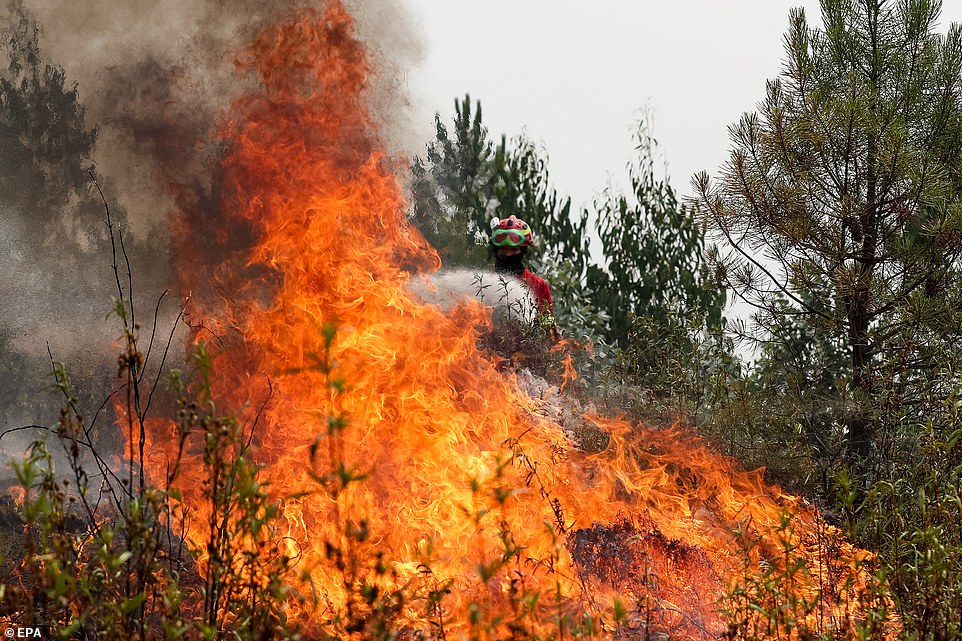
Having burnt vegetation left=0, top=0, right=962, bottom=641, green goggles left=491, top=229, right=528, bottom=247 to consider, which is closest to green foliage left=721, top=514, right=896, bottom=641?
burnt vegetation left=0, top=0, right=962, bottom=641

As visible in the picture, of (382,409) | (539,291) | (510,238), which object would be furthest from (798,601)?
(510,238)

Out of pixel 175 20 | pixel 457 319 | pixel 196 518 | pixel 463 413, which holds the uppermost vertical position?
pixel 175 20

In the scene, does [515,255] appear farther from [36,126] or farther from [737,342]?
[36,126]

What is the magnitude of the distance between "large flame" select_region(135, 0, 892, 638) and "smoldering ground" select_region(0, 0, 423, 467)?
0.26 m

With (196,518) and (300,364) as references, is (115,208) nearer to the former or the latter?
(300,364)

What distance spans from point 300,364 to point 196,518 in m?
1.15

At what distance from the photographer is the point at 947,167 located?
24.8 feet

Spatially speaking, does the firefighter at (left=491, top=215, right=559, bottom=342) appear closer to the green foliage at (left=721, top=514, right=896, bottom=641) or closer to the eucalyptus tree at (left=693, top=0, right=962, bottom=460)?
the eucalyptus tree at (left=693, top=0, right=962, bottom=460)

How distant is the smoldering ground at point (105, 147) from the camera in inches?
252

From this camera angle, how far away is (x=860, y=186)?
25.1 ft

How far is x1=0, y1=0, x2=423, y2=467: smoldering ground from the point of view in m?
6.40

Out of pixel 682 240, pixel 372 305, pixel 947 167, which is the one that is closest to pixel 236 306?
pixel 372 305

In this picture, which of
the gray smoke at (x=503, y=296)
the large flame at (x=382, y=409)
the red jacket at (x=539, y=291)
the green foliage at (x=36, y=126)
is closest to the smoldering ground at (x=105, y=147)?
the green foliage at (x=36, y=126)

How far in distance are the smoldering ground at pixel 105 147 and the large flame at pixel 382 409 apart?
0.26 meters
